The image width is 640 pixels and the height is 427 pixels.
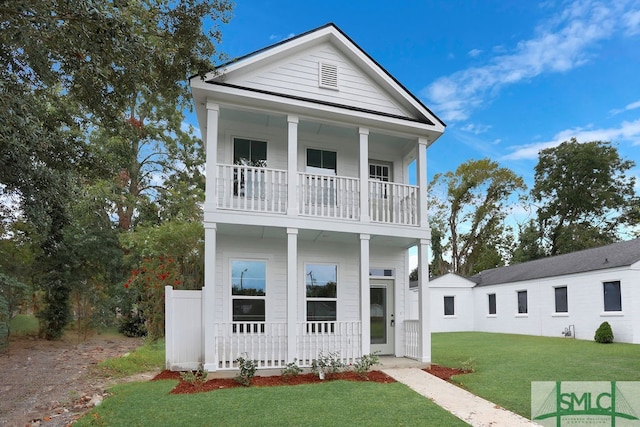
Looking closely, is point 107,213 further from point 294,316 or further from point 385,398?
point 385,398

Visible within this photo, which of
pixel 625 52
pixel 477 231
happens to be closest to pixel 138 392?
pixel 625 52

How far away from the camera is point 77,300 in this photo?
1894 centimetres

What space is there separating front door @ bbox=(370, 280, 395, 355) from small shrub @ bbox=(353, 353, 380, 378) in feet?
6.95

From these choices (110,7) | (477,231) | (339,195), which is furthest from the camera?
(477,231)

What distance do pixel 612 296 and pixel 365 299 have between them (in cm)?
1282

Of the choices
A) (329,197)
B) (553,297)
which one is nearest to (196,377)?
(329,197)

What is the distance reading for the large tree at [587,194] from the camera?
1299 inches

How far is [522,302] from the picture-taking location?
71.7ft

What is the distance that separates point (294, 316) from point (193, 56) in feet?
18.1

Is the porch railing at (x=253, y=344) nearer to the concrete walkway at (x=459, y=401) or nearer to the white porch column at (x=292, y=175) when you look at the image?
the concrete walkway at (x=459, y=401)

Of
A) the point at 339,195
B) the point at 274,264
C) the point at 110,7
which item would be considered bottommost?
the point at 274,264

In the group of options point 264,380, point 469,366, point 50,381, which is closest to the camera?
point 264,380

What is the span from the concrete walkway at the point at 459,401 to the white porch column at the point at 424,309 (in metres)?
0.89

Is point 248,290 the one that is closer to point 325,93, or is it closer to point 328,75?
point 325,93
